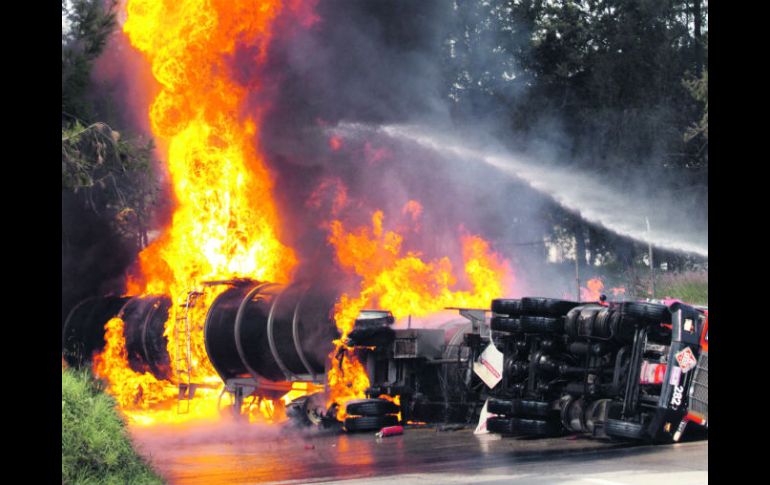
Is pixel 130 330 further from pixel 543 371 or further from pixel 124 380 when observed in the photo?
pixel 543 371

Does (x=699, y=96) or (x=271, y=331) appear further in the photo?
(x=699, y=96)

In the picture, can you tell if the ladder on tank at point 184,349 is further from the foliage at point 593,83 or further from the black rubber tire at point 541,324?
the foliage at point 593,83

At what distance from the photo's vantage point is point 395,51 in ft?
81.5

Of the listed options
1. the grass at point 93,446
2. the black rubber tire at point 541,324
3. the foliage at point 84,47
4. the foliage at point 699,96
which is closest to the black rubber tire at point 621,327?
the black rubber tire at point 541,324

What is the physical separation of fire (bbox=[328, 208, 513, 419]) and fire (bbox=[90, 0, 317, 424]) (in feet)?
5.95

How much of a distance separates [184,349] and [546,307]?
777 centimetres

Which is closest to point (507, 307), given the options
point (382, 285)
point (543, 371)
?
point (543, 371)

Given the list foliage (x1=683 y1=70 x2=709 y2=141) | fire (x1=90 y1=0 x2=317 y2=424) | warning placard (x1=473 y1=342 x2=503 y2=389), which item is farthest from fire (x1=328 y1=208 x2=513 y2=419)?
foliage (x1=683 y1=70 x2=709 y2=141)

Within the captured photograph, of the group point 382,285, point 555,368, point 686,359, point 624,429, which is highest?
point 382,285

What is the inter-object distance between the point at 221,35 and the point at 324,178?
4080 mm

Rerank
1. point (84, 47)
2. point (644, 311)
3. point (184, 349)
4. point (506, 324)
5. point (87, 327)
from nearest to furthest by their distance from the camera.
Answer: point (644, 311) → point (506, 324) → point (184, 349) → point (84, 47) → point (87, 327)

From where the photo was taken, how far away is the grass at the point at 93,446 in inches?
368

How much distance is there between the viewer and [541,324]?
14.4 m
